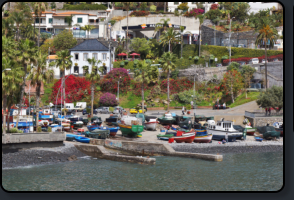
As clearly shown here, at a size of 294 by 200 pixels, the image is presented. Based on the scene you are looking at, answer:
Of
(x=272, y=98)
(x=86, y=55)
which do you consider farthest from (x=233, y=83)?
(x=86, y=55)

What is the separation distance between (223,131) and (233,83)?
2799 centimetres

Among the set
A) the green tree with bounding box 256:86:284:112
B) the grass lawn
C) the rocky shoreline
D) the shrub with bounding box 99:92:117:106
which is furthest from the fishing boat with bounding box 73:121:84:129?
the grass lawn

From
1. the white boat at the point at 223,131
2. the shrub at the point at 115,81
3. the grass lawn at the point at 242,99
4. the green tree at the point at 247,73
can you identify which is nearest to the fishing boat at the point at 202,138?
the white boat at the point at 223,131

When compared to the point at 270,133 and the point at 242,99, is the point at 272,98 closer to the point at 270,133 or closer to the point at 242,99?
the point at 270,133

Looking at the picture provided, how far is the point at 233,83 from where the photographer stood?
7569 centimetres

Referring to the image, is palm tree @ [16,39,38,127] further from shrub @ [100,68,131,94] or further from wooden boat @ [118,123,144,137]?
shrub @ [100,68,131,94]

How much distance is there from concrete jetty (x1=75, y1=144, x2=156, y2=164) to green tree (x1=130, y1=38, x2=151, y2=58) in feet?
198

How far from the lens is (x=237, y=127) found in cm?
5372

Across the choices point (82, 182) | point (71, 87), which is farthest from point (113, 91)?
point (82, 182)

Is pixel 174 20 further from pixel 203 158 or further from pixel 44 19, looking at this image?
pixel 203 158

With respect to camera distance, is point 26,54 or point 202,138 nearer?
point 26,54

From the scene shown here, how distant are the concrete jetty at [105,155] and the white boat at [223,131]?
16300 mm

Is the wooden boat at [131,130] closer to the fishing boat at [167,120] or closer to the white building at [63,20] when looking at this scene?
the fishing boat at [167,120]

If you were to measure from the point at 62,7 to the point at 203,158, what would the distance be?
113m
